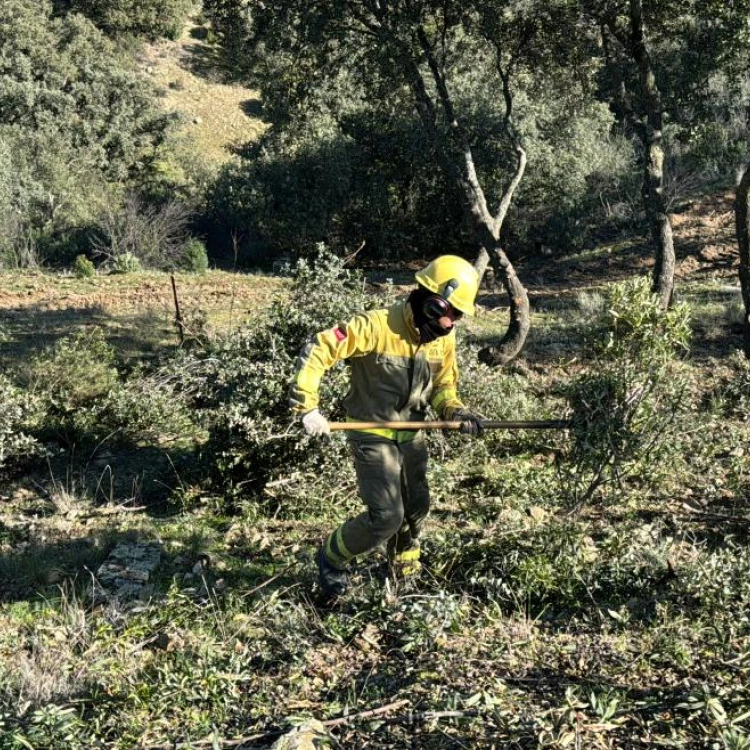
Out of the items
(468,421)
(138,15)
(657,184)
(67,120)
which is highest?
(138,15)

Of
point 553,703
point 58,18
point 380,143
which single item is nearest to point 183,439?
point 553,703

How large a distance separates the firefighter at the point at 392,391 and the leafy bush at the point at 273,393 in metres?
1.51

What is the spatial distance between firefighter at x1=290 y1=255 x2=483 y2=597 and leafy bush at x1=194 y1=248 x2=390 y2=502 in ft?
4.96

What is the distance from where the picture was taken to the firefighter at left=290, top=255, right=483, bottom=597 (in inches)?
160

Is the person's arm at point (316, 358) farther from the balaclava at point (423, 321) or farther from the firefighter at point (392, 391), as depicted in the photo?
the balaclava at point (423, 321)

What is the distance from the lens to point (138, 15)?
40031 mm

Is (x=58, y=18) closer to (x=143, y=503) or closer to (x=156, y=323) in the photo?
(x=156, y=323)

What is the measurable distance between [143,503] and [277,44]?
5.79 meters

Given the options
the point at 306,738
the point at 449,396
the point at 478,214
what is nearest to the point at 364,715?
the point at 306,738

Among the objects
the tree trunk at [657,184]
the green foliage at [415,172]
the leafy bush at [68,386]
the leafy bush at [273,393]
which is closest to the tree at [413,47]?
the green foliage at [415,172]

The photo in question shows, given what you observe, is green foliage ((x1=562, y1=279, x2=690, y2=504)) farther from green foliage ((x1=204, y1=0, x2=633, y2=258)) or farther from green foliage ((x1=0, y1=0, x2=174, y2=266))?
green foliage ((x1=0, y1=0, x2=174, y2=266))

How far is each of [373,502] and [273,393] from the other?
2066 mm

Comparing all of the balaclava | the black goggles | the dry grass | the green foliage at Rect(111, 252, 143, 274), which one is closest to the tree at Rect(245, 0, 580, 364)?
the balaclava

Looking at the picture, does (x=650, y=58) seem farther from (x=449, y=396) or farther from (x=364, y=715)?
(x=364, y=715)
